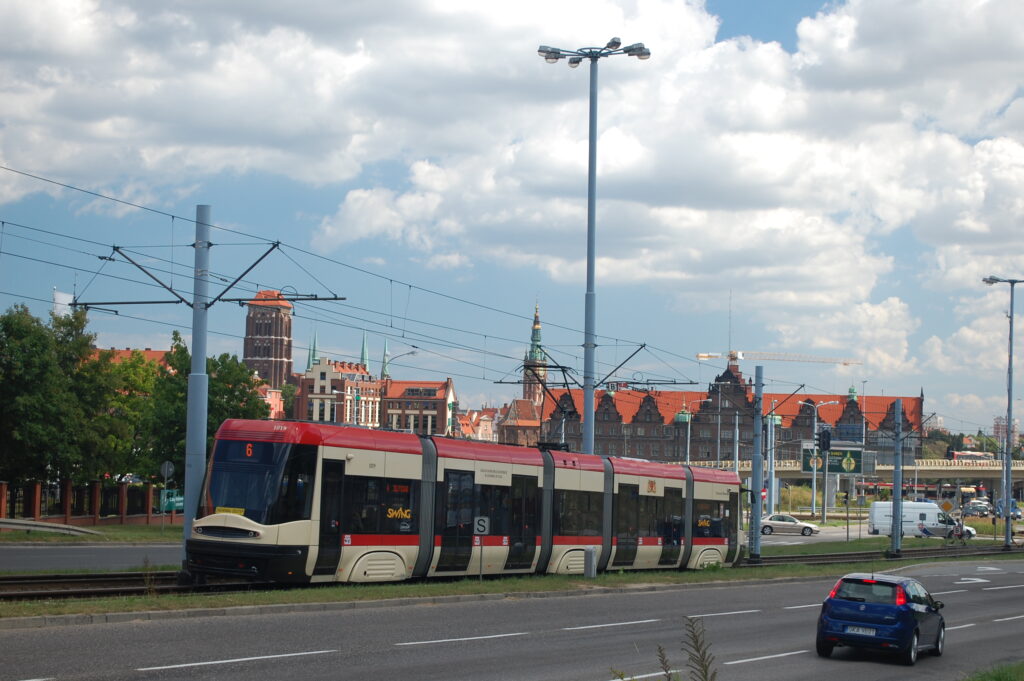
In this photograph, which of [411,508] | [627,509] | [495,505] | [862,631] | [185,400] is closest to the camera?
[862,631]

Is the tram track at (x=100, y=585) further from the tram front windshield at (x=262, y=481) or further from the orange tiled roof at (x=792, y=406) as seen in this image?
the orange tiled roof at (x=792, y=406)

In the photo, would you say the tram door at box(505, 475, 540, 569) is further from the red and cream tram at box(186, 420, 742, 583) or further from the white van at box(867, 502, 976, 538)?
the white van at box(867, 502, 976, 538)

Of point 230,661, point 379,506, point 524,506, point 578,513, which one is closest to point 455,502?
point 379,506

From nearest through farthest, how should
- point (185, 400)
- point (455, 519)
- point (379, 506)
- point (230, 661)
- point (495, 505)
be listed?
point (230, 661) < point (379, 506) < point (455, 519) < point (495, 505) < point (185, 400)

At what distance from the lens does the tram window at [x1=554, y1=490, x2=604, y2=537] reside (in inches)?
1125

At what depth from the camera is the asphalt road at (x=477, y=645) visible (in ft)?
44.5

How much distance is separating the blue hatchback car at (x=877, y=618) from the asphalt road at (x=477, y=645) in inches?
12.8

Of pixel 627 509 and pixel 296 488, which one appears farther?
pixel 627 509

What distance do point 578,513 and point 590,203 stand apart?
9202mm

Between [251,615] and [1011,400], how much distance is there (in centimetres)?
4717

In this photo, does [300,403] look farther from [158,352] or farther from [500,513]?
[500,513]

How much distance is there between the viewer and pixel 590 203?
3306 centimetres

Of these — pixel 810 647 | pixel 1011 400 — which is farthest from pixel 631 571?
pixel 1011 400

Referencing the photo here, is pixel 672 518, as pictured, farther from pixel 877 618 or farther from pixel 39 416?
pixel 39 416
